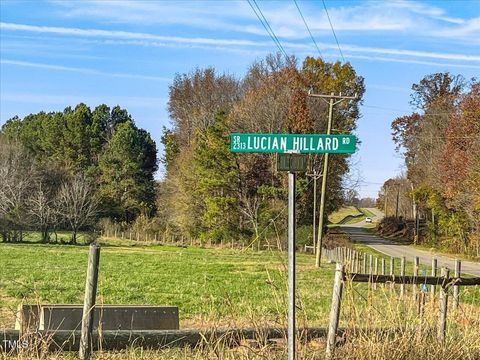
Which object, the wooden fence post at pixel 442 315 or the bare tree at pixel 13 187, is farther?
the bare tree at pixel 13 187

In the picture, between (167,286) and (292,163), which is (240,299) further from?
(292,163)

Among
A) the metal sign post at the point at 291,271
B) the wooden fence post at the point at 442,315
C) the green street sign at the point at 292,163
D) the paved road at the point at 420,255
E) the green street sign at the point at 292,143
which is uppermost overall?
the green street sign at the point at 292,143

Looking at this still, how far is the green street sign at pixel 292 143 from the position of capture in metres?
4.78

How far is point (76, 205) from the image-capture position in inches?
2180

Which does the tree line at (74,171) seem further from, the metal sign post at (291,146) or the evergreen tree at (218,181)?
the metal sign post at (291,146)

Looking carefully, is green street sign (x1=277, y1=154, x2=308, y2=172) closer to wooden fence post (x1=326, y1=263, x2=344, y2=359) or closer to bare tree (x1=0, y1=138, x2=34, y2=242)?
wooden fence post (x1=326, y1=263, x2=344, y2=359)

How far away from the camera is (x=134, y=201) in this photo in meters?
62.2

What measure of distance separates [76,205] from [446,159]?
98.2ft

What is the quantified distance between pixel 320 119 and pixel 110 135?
32.1 m

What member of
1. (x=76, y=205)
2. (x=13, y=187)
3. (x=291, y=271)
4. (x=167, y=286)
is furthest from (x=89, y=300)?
(x=13, y=187)

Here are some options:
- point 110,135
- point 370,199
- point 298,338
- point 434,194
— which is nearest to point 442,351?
point 298,338

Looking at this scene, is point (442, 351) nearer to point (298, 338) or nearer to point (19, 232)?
point (298, 338)

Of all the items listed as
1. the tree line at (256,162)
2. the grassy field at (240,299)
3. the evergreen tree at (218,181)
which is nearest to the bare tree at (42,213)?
the tree line at (256,162)

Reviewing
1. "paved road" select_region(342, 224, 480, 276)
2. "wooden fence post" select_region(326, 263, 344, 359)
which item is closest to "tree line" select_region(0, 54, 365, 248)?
"paved road" select_region(342, 224, 480, 276)
